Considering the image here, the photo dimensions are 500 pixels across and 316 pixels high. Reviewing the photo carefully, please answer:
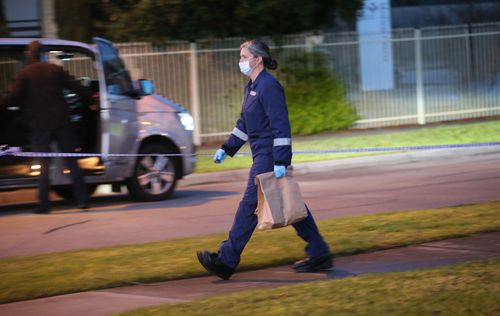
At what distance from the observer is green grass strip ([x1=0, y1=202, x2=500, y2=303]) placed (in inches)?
282

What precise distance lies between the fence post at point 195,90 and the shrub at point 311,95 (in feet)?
7.15

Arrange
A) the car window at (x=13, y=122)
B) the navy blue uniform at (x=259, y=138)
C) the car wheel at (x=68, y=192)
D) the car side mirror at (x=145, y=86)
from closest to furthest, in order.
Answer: the navy blue uniform at (x=259, y=138)
the car window at (x=13, y=122)
the car side mirror at (x=145, y=86)
the car wheel at (x=68, y=192)

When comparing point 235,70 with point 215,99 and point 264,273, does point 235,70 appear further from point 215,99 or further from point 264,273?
point 264,273

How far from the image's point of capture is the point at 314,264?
7.28m

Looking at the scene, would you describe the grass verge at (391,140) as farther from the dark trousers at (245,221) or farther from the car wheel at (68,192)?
the dark trousers at (245,221)

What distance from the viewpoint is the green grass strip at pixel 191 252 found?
7.16 m

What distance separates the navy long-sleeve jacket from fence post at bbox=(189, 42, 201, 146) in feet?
41.2

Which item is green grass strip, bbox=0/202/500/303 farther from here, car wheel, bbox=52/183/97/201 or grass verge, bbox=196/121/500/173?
grass verge, bbox=196/121/500/173

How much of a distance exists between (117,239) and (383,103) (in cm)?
1351

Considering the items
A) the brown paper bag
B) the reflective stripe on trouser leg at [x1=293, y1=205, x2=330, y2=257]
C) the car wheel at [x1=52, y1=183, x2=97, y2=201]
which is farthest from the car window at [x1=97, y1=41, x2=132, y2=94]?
the brown paper bag

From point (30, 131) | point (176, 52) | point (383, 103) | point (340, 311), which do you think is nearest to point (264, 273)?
point (340, 311)

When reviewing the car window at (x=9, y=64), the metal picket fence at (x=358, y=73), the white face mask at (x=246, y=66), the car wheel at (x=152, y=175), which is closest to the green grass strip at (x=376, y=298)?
the white face mask at (x=246, y=66)

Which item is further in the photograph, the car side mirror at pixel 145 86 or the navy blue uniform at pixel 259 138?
the car side mirror at pixel 145 86

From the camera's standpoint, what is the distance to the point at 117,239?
9.41 m
